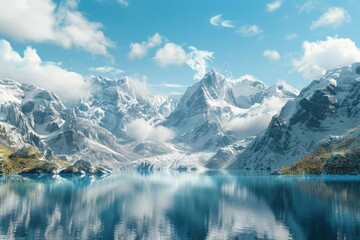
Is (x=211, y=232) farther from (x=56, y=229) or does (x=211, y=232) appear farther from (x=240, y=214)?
(x=56, y=229)

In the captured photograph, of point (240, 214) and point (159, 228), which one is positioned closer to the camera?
point (159, 228)

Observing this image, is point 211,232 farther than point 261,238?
Yes

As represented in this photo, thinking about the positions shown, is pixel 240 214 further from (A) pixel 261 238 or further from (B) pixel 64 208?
(B) pixel 64 208

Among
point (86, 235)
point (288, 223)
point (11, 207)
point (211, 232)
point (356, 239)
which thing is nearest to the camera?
point (356, 239)

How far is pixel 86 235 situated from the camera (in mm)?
83688

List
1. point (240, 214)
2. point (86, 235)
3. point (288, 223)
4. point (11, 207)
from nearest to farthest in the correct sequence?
point (86, 235) → point (288, 223) → point (240, 214) → point (11, 207)


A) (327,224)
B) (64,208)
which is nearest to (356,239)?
(327,224)

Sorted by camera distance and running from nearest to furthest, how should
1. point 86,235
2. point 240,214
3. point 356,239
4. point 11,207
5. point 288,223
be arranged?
1. point 356,239
2. point 86,235
3. point 288,223
4. point 240,214
5. point 11,207

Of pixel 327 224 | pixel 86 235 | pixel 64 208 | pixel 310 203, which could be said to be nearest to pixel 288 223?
pixel 327 224

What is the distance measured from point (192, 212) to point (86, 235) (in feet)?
144

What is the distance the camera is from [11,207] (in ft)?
415

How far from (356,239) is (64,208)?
87.9 meters

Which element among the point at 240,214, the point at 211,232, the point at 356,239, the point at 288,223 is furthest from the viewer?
the point at 240,214

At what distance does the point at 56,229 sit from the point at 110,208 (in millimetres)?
40367
